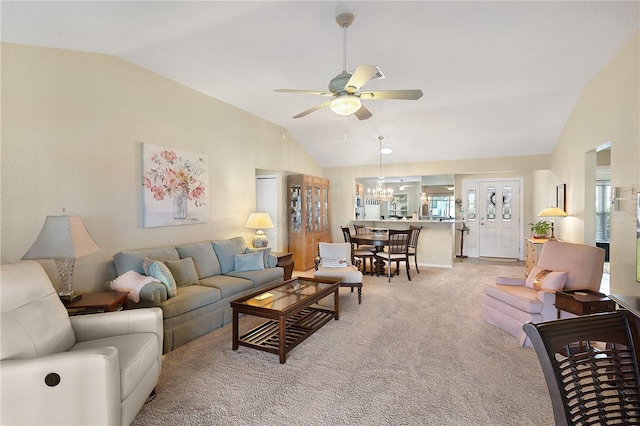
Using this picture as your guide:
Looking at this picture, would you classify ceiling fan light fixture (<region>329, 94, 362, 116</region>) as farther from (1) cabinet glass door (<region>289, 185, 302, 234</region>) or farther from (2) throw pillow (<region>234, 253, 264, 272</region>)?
(1) cabinet glass door (<region>289, 185, 302, 234</region>)

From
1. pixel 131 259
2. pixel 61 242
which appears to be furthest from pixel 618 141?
pixel 61 242

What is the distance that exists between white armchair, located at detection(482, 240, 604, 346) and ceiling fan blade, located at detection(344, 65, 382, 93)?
2711 millimetres

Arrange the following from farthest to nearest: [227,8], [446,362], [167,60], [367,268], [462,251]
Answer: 1. [462,251]
2. [367,268]
3. [167,60]
4. [446,362]
5. [227,8]

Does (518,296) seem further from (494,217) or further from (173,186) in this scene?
(494,217)

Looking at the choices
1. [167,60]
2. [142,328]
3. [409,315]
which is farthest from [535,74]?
[142,328]

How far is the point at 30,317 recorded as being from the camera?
1873 mm

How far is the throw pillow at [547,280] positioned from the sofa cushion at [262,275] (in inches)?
125

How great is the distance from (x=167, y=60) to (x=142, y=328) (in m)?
2.87

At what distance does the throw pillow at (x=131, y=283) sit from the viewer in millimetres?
2990

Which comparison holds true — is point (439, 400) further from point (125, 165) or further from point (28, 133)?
point (28, 133)

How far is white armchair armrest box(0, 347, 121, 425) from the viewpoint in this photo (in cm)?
155

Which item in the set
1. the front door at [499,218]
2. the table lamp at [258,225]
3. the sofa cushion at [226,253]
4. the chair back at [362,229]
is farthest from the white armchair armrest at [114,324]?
the front door at [499,218]

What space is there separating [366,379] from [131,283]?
2386mm

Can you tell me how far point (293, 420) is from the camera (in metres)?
2.01
